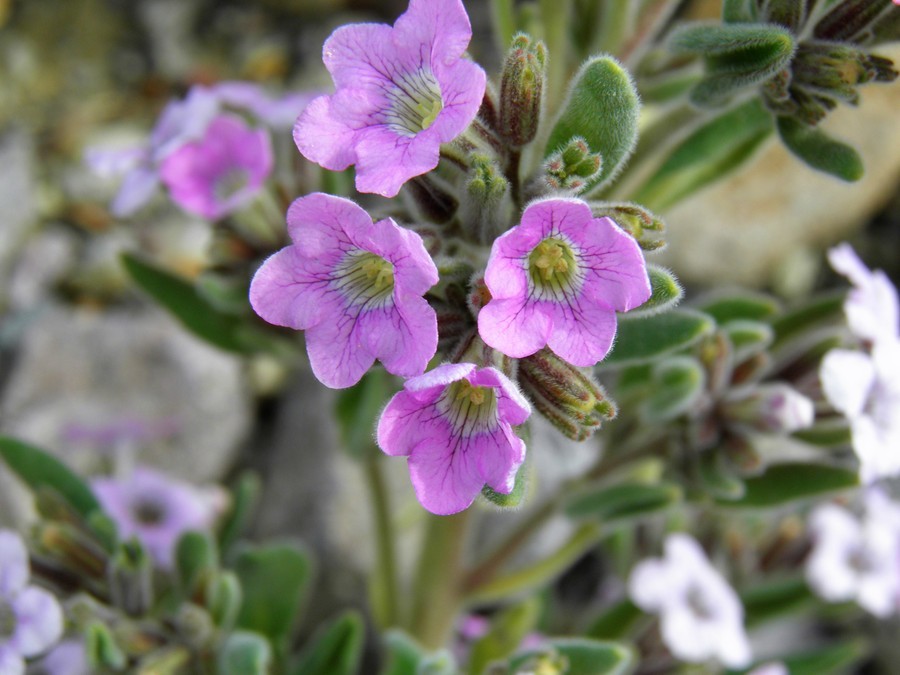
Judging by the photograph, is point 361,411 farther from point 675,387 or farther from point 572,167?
point 572,167

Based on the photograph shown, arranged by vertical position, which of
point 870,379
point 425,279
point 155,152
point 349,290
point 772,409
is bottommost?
point 772,409

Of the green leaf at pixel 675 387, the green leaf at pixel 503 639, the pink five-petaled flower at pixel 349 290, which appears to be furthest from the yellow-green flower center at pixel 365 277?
the green leaf at pixel 503 639

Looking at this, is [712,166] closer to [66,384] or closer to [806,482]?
[806,482]

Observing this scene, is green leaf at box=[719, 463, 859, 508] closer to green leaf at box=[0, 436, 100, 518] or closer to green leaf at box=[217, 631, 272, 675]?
green leaf at box=[217, 631, 272, 675]

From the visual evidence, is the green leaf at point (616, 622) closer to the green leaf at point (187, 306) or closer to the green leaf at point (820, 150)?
the green leaf at point (187, 306)

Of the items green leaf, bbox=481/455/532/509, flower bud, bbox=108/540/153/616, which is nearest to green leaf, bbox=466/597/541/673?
flower bud, bbox=108/540/153/616

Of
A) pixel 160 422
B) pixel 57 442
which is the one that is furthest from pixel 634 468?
pixel 57 442

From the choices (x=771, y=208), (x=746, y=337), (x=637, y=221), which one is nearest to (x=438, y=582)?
(x=746, y=337)
